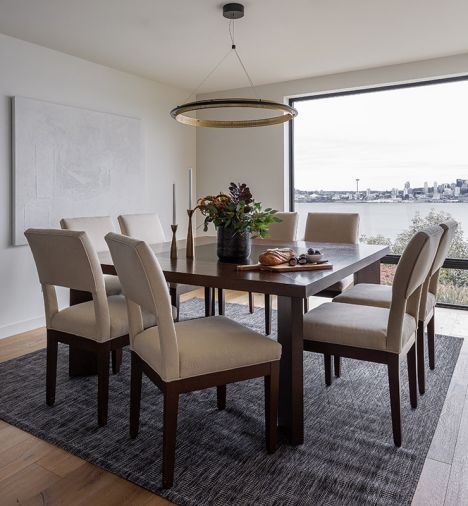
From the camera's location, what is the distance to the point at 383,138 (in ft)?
16.3

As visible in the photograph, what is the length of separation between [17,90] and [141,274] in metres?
2.78

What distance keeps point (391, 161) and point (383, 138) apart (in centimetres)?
26

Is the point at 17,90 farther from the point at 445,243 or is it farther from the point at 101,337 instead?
the point at 445,243

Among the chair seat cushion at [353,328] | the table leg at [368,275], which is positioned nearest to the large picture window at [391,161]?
the table leg at [368,275]

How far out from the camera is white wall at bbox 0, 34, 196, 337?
12.1 feet

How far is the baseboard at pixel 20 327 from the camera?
3735mm

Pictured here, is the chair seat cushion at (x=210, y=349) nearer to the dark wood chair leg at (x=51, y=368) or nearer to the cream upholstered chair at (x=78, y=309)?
the cream upholstered chair at (x=78, y=309)

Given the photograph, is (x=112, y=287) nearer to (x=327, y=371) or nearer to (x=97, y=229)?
(x=97, y=229)

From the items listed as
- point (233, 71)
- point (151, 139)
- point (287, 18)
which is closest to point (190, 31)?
point (287, 18)

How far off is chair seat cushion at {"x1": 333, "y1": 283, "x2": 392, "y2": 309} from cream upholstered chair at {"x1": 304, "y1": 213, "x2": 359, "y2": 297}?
667 millimetres

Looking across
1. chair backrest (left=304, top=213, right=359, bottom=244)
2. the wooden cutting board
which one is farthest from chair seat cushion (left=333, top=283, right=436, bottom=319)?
chair backrest (left=304, top=213, right=359, bottom=244)

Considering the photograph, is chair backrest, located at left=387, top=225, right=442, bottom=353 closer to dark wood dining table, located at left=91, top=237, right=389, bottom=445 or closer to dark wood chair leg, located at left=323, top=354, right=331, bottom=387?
dark wood dining table, located at left=91, top=237, right=389, bottom=445

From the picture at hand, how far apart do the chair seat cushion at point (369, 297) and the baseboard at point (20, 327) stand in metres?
2.58

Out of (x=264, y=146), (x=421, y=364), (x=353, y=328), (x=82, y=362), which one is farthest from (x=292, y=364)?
(x=264, y=146)
